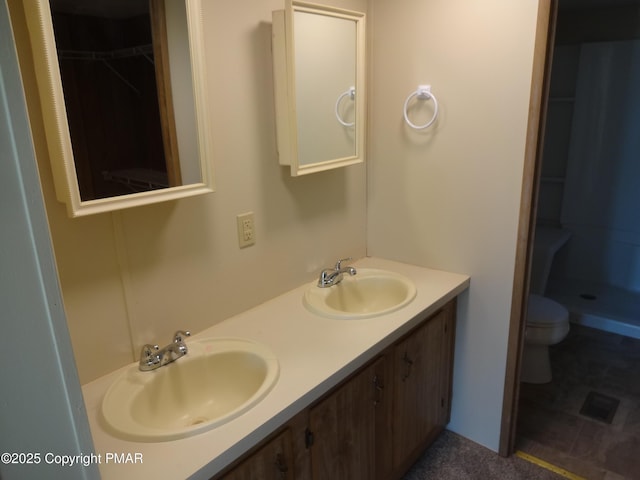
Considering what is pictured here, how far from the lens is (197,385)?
146 cm

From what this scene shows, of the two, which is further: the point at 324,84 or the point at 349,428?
the point at 324,84

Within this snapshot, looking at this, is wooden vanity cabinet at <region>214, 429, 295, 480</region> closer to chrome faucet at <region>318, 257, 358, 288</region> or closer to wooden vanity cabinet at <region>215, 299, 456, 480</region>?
wooden vanity cabinet at <region>215, 299, 456, 480</region>

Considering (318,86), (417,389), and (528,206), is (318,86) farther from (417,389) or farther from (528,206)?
(417,389)

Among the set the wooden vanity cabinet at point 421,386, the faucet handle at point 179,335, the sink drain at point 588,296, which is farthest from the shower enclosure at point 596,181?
the faucet handle at point 179,335

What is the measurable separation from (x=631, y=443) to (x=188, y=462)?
212 cm

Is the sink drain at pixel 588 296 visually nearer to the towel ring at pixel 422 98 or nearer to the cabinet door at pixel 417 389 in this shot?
the cabinet door at pixel 417 389

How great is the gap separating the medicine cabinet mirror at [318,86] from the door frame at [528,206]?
0.65 metres

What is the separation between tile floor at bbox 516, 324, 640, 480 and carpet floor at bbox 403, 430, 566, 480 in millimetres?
113

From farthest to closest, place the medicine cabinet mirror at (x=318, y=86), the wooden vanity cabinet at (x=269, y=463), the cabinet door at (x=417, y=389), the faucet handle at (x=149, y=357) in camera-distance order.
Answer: the cabinet door at (x=417, y=389) → the medicine cabinet mirror at (x=318, y=86) → the faucet handle at (x=149, y=357) → the wooden vanity cabinet at (x=269, y=463)

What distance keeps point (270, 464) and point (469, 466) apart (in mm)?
1227

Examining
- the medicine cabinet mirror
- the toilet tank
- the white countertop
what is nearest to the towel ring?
the medicine cabinet mirror

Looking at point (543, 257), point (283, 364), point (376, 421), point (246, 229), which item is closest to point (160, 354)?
point (283, 364)

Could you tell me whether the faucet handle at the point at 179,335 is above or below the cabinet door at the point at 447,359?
above

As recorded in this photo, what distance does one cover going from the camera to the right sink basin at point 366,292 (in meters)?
1.95
